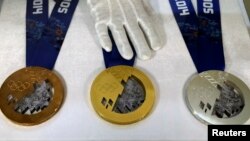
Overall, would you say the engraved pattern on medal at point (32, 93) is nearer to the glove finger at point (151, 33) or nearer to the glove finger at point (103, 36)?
the glove finger at point (103, 36)

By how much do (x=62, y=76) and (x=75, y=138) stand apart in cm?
17

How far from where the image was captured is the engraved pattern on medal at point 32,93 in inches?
29.2

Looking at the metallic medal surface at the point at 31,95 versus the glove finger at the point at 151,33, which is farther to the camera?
the glove finger at the point at 151,33

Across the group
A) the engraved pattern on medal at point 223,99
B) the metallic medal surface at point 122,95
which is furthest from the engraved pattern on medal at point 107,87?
the engraved pattern on medal at point 223,99

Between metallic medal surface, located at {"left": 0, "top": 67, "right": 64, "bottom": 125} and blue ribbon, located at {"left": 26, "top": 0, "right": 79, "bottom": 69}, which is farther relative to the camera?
blue ribbon, located at {"left": 26, "top": 0, "right": 79, "bottom": 69}

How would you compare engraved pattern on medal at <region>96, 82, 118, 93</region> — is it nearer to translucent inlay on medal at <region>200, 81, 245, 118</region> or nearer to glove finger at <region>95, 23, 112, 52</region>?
glove finger at <region>95, 23, 112, 52</region>

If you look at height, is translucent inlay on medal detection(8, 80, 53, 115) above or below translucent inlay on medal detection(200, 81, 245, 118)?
above

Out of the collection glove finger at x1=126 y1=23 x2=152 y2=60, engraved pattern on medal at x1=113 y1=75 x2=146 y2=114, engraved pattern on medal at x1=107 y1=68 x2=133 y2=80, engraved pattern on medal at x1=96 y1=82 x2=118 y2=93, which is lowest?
engraved pattern on medal at x1=113 y1=75 x2=146 y2=114

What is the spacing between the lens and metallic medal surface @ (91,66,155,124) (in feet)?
2.39

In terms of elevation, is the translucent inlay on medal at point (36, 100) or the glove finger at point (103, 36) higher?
the glove finger at point (103, 36)

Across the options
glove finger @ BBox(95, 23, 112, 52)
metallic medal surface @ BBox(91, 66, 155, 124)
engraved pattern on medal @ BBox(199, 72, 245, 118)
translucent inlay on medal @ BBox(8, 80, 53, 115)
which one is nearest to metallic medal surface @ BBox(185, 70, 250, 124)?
engraved pattern on medal @ BBox(199, 72, 245, 118)

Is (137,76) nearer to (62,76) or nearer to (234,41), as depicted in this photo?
(62,76)

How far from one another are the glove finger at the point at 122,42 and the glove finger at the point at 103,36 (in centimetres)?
2

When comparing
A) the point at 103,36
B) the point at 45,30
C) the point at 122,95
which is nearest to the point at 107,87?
the point at 122,95
